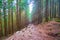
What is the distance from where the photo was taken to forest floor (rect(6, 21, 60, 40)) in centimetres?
202

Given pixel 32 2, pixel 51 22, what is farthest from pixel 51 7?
pixel 32 2

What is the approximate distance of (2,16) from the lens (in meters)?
1.63

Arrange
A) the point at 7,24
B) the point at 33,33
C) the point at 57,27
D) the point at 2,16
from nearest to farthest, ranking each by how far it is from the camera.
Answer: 1. the point at 2,16
2. the point at 7,24
3. the point at 33,33
4. the point at 57,27

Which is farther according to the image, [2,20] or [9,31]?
[9,31]

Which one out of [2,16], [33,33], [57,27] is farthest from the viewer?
[57,27]

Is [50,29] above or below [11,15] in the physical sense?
below

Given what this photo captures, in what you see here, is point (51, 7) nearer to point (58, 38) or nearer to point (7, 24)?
point (58, 38)

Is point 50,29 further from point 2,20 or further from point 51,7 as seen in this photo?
point 2,20

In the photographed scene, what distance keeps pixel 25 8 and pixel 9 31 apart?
0.54m

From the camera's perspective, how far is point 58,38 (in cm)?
217

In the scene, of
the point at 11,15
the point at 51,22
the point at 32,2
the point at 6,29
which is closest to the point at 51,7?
the point at 51,22

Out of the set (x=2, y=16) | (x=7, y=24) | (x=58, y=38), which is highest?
(x=2, y=16)

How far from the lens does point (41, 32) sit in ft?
7.09

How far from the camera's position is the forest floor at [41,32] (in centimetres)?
202
